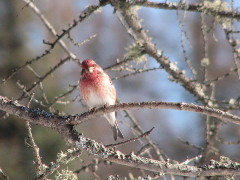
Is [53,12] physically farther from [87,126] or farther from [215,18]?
[215,18]

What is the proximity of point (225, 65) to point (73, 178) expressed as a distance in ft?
43.1

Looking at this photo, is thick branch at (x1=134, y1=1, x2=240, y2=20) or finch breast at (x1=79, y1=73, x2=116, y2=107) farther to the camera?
finch breast at (x1=79, y1=73, x2=116, y2=107)

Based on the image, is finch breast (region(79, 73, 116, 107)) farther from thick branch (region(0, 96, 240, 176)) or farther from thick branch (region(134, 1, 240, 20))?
thick branch (region(0, 96, 240, 176))

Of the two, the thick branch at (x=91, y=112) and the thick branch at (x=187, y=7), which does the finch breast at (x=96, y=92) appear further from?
the thick branch at (x=91, y=112)

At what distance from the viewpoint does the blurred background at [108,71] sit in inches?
392

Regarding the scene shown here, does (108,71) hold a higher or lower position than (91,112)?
higher

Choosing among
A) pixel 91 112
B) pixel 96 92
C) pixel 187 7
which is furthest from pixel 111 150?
pixel 187 7

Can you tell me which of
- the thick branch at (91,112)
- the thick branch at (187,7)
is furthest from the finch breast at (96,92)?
the thick branch at (91,112)

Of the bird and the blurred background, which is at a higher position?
the blurred background

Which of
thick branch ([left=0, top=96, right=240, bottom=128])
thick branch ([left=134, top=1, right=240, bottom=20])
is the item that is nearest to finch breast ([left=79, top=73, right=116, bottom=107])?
thick branch ([left=134, top=1, right=240, bottom=20])

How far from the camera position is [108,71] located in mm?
15352

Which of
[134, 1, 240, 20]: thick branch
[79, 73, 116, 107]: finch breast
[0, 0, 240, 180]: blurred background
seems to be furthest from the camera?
[0, 0, 240, 180]: blurred background

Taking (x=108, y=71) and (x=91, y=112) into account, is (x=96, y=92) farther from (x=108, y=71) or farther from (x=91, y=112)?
(x=108, y=71)

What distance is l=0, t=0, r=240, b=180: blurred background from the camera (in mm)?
9953
